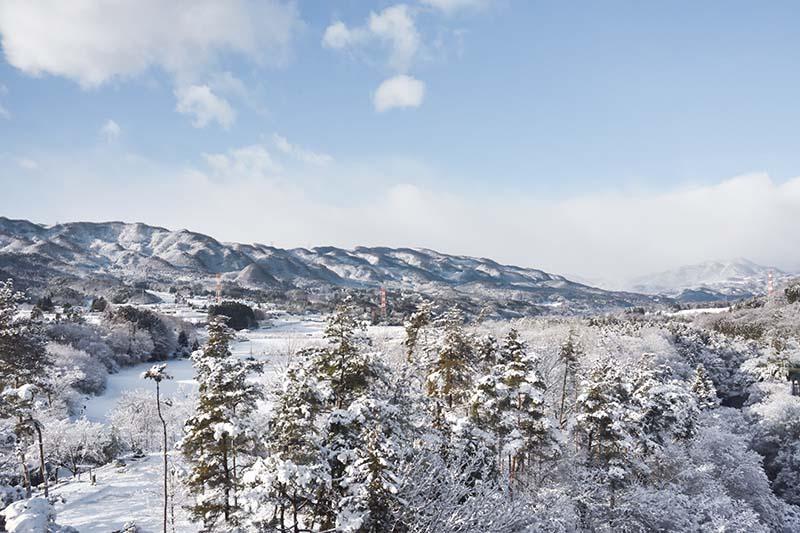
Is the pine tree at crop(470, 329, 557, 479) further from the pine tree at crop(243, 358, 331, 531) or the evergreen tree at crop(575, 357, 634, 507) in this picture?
the pine tree at crop(243, 358, 331, 531)

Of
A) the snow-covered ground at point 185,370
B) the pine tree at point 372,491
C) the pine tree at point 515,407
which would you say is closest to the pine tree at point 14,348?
the snow-covered ground at point 185,370

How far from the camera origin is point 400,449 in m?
15.5

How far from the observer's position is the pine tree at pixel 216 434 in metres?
16.1

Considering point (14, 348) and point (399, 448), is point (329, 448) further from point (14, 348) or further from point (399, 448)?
point (14, 348)

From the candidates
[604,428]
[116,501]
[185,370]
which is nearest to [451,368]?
[604,428]

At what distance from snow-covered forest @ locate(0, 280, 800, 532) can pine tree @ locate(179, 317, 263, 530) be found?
72 millimetres

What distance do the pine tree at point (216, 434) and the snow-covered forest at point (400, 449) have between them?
0.24 ft

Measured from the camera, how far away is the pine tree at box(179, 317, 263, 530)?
1606 cm

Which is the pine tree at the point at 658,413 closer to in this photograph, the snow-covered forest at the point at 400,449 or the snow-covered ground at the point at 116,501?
the snow-covered forest at the point at 400,449

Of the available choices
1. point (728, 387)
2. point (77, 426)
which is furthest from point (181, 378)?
point (728, 387)

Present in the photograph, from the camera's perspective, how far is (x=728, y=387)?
75.2m

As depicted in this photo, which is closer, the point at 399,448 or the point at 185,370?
the point at 399,448

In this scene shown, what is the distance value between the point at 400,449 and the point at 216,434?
6338 millimetres

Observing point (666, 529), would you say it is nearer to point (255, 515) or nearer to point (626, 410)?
point (626, 410)
